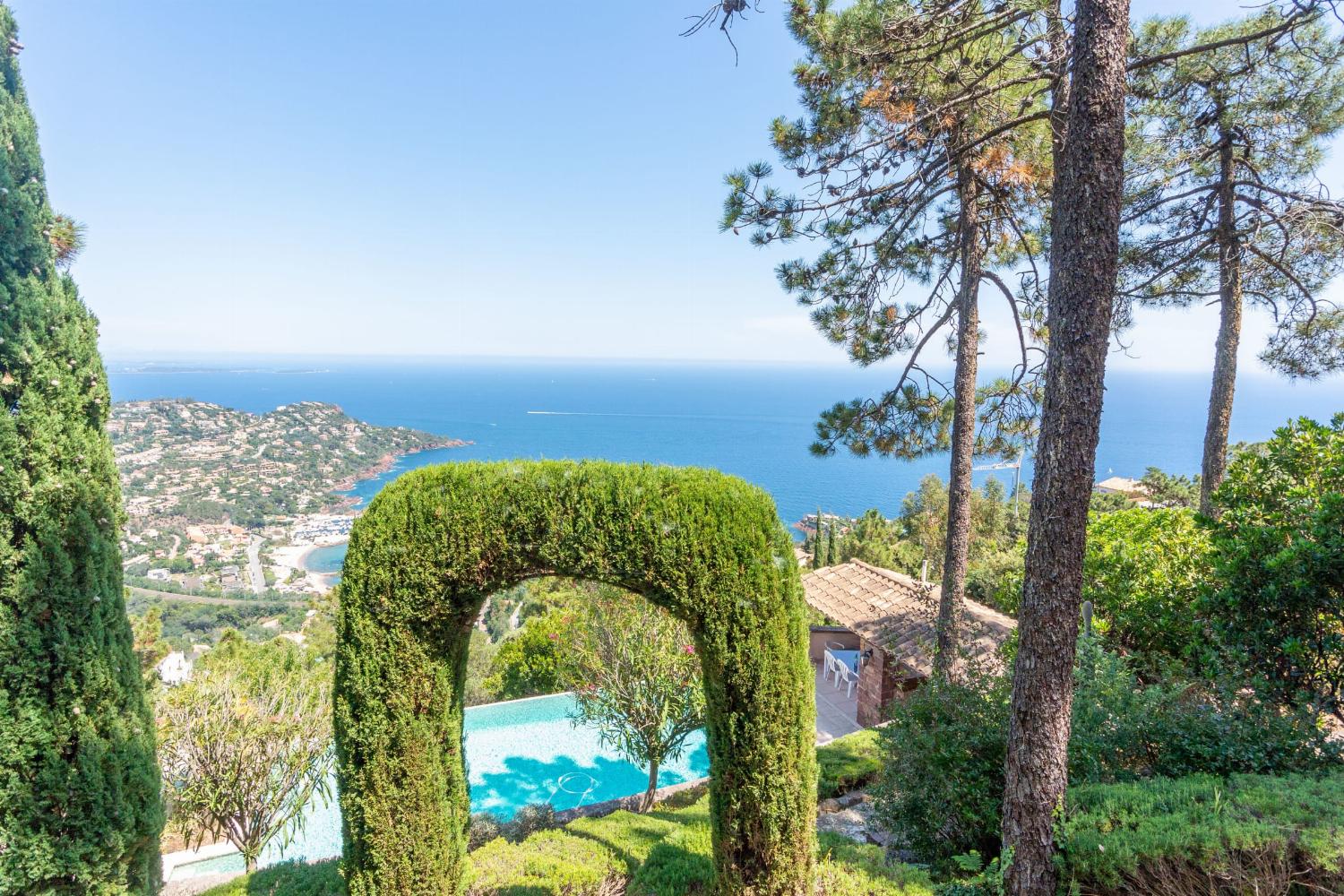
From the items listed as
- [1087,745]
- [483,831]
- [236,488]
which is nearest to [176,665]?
[483,831]

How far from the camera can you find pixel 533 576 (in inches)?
132

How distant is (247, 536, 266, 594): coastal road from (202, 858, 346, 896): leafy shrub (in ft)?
111

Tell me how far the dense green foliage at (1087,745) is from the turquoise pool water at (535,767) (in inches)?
175

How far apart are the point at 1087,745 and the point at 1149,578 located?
4.59 m

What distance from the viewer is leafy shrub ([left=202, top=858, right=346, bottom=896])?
4383 mm

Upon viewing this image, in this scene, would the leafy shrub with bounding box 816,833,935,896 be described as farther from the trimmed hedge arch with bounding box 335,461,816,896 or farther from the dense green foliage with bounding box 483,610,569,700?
the dense green foliage with bounding box 483,610,569,700

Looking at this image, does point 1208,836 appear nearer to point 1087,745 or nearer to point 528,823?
point 1087,745

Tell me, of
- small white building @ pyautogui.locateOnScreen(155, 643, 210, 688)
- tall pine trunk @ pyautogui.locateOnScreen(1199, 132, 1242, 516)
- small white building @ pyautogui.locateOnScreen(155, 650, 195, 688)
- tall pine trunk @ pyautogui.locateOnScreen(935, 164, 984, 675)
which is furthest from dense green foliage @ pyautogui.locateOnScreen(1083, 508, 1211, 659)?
small white building @ pyautogui.locateOnScreen(155, 650, 195, 688)

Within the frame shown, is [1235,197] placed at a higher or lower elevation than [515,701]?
higher

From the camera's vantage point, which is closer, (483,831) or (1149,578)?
(483,831)

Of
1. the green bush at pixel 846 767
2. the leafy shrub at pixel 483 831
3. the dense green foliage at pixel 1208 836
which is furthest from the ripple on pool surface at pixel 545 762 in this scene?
the dense green foliage at pixel 1208 836

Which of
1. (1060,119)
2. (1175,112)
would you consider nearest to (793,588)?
(1060,119)

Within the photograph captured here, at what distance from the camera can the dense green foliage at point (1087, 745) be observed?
3943mm

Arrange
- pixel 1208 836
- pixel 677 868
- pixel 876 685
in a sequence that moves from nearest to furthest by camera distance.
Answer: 1. pixel 1208 836
2. pixel 677 868
3. pixel 876 685
